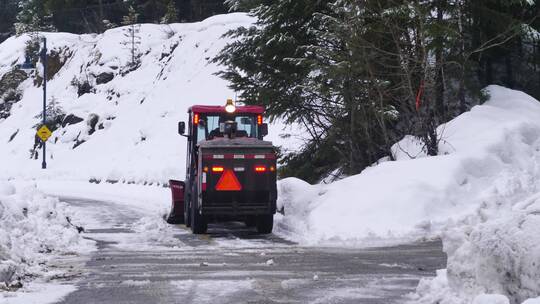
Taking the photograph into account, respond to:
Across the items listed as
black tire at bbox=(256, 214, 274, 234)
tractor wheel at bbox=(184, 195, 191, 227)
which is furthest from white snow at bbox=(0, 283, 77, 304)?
tractor wheel at bbox=(184, 195, 191, 227)

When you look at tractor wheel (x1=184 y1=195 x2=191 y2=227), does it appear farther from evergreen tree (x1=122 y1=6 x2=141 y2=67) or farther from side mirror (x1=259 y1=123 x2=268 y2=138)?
evergreen tree (x1=122 y1=6 x2=141 y2=67)

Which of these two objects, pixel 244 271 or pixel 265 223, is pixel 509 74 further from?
pixel 244 271

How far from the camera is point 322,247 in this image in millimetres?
12305

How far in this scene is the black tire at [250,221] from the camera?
15593 mm

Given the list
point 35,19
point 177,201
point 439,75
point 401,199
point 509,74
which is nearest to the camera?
point 401,199

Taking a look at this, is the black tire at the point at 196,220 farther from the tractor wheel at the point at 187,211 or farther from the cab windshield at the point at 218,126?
the cab windshield at the point at 218,126

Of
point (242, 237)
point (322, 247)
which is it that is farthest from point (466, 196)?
point (242, 237)

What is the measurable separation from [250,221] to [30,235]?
544 cm

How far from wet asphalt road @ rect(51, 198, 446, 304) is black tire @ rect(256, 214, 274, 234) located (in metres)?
0.74

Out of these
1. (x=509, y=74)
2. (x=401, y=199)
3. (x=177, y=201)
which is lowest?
(x=177, y=201)

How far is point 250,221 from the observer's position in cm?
1599

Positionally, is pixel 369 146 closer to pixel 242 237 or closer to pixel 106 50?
pixel 242 237

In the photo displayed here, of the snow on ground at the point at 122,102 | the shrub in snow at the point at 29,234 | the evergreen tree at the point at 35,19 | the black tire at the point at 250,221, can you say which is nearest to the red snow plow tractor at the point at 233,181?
the black tire at the point at 250,221

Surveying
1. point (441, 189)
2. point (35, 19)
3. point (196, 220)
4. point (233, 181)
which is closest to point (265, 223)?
point (233, 181)
